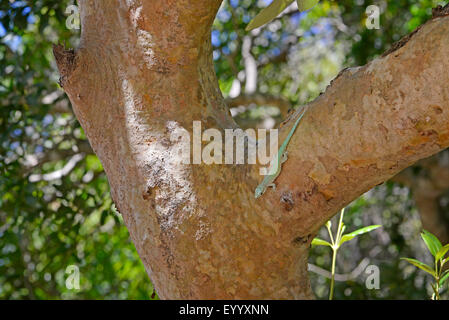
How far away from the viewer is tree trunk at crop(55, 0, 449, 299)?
2.15 ft

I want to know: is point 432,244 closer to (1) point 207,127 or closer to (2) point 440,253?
(2) point 440,253

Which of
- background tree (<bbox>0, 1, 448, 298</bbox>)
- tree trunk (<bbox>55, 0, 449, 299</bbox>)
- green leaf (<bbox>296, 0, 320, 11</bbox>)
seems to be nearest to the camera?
tree trunk (<bbox>55, 0, 449, 299</bbox>)

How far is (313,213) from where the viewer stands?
73cm

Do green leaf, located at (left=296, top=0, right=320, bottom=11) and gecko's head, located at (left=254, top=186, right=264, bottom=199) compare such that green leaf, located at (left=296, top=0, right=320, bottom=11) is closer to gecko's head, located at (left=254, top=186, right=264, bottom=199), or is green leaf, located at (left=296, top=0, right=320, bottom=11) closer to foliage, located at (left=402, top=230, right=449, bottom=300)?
gecko's head, located at (left=254, top=186, right=264, bottom=199)

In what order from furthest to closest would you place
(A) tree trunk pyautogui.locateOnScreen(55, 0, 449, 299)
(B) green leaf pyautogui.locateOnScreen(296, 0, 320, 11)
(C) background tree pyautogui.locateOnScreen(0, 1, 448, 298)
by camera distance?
(C) background tree pyautogui.locateOnScreen(0, 1, 448, 298), (B) green leaf pyautogui.locateOnScreen(296, 0, 320, 11), (A) tree trunk pyautogui.locateOnScreen(55, 0, 449, 299)

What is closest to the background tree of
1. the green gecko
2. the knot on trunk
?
the knot on trunk

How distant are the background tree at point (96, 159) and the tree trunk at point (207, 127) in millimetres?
1027

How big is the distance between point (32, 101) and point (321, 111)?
1.35 m

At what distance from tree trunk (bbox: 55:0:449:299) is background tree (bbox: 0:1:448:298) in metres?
1.03

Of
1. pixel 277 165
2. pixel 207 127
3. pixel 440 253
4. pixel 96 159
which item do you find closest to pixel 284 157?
pixel 277 165

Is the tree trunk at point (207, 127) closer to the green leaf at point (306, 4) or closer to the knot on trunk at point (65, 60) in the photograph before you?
the knot on trunk at point (65, 60)

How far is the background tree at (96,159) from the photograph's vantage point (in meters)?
1.89

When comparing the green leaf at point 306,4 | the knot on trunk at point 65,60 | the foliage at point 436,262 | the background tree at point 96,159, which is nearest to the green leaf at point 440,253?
the foliage at point 436,262
